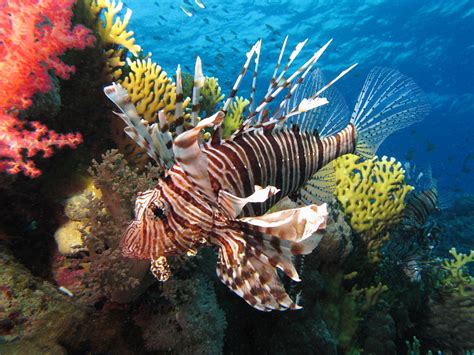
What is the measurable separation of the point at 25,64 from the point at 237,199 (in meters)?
1.91

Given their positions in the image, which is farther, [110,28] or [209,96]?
[209,96]

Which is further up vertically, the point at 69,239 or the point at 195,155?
the point at 195,155

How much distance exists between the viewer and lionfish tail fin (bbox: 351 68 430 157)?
3096 mm

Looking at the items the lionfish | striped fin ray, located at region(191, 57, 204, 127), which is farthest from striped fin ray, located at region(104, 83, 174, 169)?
striped fin ray, located at region(191, 57, 204, 127)

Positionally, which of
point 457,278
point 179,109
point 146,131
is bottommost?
point 457,278

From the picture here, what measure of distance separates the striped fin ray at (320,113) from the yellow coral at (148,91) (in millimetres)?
1210

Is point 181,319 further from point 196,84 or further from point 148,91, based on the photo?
point 148,91

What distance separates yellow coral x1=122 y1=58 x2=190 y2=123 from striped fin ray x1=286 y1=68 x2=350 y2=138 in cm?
121

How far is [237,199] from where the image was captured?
140cm

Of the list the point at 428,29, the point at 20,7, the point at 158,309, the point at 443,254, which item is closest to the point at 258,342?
the point at 158,309

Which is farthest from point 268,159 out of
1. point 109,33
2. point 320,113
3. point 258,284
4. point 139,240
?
point 109,33

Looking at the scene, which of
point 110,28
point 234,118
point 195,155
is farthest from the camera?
point 234,118

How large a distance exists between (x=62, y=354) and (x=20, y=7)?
2353mm

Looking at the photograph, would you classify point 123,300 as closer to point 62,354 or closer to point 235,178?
point 62,354
